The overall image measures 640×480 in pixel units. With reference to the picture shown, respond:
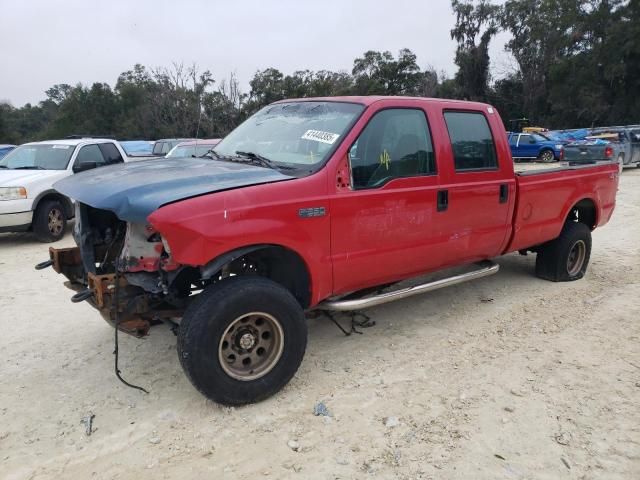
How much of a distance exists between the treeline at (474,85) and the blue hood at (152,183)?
2845 cm

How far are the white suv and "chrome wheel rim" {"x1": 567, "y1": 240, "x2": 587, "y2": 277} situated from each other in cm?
690

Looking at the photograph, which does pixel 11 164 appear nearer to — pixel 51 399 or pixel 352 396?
pixel 51 399

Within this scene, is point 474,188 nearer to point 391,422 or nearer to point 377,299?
point 377,299

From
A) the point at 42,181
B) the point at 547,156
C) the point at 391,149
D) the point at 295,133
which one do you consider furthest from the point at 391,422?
the point at 547,156

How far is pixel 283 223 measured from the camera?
332 centimetres

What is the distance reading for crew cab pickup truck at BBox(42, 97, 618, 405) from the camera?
122 inches

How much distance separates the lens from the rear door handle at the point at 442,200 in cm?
420

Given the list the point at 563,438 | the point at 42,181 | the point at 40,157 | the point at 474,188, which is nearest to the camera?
the point at 563,438

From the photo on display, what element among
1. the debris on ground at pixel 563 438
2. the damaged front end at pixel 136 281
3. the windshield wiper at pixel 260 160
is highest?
the windshield wiper at pixel 260 160

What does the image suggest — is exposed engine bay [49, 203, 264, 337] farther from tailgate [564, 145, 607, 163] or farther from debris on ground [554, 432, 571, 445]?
tailgate [564, 145, 607, 163]

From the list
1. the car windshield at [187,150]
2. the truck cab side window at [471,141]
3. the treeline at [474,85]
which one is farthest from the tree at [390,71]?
the truck cab side window at [471,141]

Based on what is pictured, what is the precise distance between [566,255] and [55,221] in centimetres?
772

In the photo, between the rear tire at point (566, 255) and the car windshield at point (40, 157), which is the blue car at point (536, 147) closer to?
the rear tire at point (566, 255)

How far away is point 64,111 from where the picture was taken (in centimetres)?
4266
